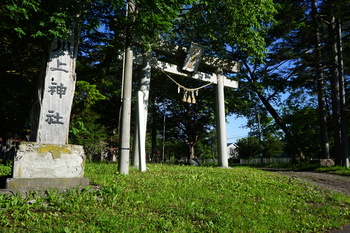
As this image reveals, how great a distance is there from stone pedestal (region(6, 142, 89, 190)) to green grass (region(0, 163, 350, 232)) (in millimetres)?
349

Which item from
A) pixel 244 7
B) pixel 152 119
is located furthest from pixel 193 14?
pixel 152 119

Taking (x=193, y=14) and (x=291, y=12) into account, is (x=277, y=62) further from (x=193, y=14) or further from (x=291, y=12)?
(x=193, y=14)

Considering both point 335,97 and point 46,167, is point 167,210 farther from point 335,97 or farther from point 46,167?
point 335,97

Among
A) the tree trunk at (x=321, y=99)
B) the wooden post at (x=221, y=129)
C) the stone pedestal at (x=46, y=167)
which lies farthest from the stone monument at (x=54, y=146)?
the tree trunk at (x=321, y=99)

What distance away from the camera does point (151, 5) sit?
303 inches

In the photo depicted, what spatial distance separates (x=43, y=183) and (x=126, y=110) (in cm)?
355

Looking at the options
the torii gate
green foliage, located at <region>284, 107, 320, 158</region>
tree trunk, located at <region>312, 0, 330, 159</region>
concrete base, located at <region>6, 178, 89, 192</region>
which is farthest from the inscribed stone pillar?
green foliage, located at <region>284, 107, 320, 158</region>

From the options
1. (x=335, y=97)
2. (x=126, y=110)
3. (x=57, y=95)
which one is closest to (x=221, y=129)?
(x=126, y=110)

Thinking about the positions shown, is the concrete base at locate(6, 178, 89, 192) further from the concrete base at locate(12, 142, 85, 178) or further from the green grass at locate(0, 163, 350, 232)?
the green grass at locate(0, 163, 350, 232)

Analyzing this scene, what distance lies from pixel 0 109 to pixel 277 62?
1549cm

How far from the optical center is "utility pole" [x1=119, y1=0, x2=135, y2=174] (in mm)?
7797

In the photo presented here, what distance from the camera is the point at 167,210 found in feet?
14.3

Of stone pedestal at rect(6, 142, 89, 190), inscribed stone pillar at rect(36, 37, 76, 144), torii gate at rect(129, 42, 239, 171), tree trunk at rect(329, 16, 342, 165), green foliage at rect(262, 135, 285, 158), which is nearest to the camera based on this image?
stone pedestal at rect(6, 142, 89, 190)

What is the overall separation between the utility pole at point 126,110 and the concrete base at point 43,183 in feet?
7.79
